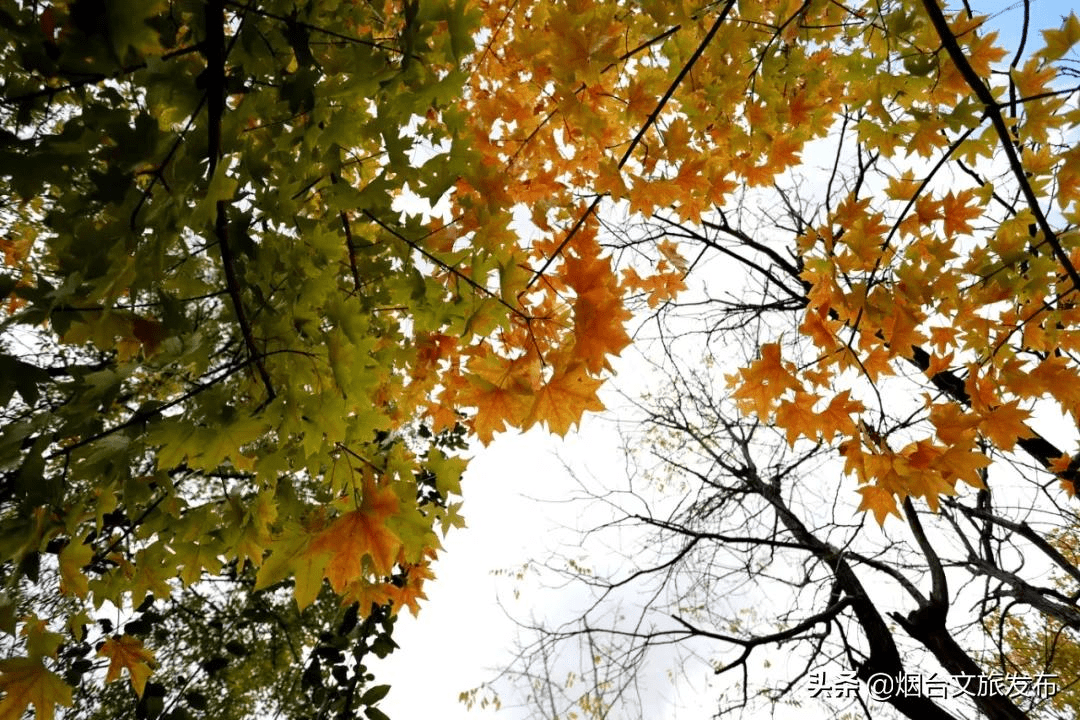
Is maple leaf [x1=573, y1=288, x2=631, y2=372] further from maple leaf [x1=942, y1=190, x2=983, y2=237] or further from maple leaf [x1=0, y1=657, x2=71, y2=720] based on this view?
maple leaf [x1=942, y1=190, x2=983, y2=237]

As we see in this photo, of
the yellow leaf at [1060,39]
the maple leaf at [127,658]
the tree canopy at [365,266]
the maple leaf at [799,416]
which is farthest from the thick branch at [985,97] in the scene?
the maple leaf at [127,658]

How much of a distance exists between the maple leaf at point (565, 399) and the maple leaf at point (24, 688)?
1164 millimetres

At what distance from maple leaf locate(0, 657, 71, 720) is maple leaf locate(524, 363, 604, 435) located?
116cm

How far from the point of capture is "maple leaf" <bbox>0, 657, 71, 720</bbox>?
114 cm

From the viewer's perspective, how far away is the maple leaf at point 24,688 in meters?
1.14

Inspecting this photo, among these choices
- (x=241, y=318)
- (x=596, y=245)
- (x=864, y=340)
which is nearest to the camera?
(x=241, y=318)

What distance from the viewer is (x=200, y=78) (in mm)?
882

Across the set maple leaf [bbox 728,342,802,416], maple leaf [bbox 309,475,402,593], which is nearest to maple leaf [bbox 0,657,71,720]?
maple leaf [bbox 309,475,402,593]

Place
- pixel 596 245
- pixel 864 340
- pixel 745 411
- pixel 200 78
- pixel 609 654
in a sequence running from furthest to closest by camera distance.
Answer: pixel 609 654 < pixel 745 411 < pixel 864 340 < pixel 596 245 < pixel 200 78

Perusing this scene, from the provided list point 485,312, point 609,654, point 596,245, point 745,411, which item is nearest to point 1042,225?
point 745,411

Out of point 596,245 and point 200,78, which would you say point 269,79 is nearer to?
point 200,78

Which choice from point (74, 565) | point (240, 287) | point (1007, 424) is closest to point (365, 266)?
point (240, 287)

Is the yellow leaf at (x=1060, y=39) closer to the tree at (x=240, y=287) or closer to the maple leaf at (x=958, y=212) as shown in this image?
the maple leaf at (x=958, y=212)

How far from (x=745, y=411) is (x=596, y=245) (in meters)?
0.92
